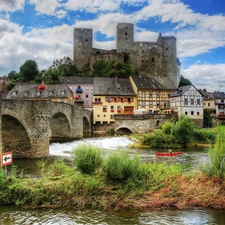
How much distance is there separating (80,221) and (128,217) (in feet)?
5.94

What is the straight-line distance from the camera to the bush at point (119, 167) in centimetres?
1323

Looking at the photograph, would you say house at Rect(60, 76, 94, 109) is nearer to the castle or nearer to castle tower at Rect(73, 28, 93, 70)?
the castle

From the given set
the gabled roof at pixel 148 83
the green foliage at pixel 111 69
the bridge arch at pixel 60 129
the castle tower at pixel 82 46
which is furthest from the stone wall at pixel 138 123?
the castle tower at pixel 82 46

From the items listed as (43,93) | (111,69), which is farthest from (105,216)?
(111,69)

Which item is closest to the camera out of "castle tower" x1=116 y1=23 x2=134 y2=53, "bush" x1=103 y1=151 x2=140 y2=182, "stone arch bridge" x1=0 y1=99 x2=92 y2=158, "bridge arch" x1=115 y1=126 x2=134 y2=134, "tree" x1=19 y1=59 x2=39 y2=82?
"bush" x1=103 y1=151 x2=140 y2=182

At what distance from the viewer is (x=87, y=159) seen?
1391 cm

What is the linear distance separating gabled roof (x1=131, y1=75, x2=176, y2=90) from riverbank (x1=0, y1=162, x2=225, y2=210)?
4505cm

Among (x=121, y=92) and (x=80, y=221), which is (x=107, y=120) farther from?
(x=80, y=221)

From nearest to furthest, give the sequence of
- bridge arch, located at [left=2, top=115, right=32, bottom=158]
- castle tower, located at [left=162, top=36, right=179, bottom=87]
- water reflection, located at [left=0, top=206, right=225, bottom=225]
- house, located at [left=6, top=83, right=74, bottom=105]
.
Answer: water reflection, located at [left=0, top=206, right=225, bottom=225] → bridge arch, located at [left=2, top=115, right=32, bottom=158] → house, located at [left=6, top=83, right=74, bottom=105] → castle tower, located at [left=162, top=36, right=179, bottom=87]

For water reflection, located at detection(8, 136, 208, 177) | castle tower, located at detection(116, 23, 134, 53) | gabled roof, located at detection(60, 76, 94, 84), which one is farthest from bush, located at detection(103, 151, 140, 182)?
castle tower, located at detection(116, 23, 134, 53)

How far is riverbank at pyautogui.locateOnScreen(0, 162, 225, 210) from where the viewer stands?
1233cm

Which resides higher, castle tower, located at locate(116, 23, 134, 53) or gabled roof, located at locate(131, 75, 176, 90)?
castle tower, located at locate(116, 23, 134, 53)

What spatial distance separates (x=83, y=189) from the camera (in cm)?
1279

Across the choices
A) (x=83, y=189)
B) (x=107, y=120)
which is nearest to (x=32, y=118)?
(x=83, y=189)
